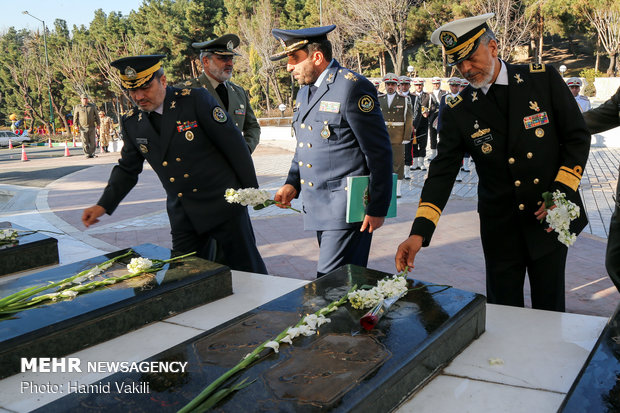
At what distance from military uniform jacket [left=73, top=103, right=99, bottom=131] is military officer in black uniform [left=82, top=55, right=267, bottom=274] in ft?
52.7

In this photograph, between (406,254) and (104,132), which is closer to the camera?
(406,254)

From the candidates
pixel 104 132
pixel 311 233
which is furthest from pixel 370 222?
pixel 104 132

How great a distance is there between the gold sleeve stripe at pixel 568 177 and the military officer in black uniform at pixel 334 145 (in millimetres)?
984

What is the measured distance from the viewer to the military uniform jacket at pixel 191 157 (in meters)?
3.38

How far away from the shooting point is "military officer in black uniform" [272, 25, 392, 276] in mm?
3143

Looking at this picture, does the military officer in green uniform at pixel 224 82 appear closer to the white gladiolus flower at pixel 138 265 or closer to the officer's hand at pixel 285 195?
the officer's hand at pixel 285 195

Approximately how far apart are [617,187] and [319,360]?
1771 mm

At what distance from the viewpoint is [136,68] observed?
122 inches

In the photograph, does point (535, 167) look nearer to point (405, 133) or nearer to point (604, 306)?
point (604, 306)

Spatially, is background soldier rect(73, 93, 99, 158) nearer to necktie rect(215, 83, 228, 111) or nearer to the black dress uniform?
necktie rect(215, 83, 228, 111)

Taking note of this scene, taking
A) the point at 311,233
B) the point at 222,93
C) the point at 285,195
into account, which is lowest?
the point at 311,233

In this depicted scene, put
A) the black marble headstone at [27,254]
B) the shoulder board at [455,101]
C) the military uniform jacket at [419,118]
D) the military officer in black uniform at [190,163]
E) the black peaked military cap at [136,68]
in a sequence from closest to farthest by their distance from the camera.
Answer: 1. the shoulder board at [455,101]
2. the black marble headstone at [27,254]
3. the black peaked military cap at [136,68]
4. the military officer in black uniform at [190,163]
5. the military uniform jacket at [419,118]

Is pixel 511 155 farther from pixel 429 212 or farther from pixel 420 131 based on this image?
pixel 420 131

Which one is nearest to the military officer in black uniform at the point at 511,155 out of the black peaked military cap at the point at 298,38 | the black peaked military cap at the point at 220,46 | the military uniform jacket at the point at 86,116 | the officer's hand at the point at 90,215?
the black peaked military cap at the point at 298,38
